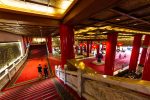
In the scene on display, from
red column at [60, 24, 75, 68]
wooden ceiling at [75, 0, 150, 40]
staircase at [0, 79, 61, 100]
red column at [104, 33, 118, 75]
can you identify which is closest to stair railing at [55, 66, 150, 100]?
staircase at [0, 79, 61, 100]

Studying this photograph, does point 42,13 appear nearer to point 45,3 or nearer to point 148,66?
point 45,3

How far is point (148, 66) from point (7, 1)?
23.0ft

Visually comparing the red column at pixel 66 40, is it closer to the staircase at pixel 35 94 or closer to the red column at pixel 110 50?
the staircase at pixel 35 94

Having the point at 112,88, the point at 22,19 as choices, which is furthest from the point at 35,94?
the point at 112,88

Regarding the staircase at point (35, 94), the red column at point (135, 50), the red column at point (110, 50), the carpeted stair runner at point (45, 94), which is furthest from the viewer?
the red column at point (135, 50)

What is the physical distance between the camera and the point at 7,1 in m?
3.29

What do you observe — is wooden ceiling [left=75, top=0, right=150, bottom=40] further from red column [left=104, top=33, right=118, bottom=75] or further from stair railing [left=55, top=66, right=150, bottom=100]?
red column [left=104, top=33, right=118, bottom=75]

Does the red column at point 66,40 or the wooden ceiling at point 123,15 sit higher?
the wooden ceiling at point 123,15

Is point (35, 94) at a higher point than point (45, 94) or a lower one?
lower

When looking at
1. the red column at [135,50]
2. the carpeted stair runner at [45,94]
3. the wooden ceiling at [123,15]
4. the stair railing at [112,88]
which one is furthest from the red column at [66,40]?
the red column at [135,50]

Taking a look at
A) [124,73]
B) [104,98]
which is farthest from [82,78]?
[124,73]

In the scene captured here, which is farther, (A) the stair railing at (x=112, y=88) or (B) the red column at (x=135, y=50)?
(B) the red column at (x=135, y=50)

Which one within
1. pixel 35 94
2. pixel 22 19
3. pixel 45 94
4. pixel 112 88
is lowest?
pixel 35 94

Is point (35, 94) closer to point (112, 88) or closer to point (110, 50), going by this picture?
point (112, 88)
